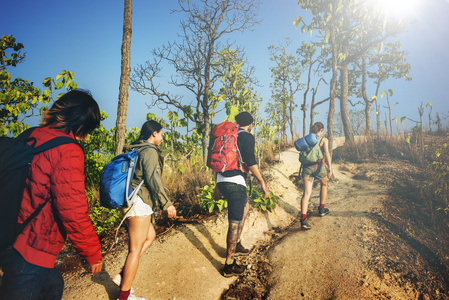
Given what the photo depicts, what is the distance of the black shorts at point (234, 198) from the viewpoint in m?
3.09

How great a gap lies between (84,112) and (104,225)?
382 cm

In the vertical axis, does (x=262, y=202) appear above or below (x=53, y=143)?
below

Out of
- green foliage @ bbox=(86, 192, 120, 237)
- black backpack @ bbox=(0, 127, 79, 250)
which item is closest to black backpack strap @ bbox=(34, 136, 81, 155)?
black backpack @ bbox=(0, 127, 79, 250)

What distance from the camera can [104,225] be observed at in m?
4.60

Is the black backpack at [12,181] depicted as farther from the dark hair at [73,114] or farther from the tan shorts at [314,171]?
the tan shorts at [314,171]

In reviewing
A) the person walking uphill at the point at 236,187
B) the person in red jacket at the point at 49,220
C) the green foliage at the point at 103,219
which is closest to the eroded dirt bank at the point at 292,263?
the person walking uphill at the point at 236,187

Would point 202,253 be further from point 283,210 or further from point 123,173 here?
point 283,210

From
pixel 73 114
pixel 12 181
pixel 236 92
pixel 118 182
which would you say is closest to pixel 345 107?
pixel 236 92

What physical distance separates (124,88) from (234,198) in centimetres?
370

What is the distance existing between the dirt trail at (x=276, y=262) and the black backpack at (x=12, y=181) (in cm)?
209

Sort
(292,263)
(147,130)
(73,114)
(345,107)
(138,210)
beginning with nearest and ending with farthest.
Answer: (73,114)
(138,210)
(147,130)
(292,263)
(345,107)

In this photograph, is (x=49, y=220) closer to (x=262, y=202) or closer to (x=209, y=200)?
(x=209, y=200)

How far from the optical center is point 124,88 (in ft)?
16.5

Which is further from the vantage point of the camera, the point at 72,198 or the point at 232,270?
the point at 232,270
